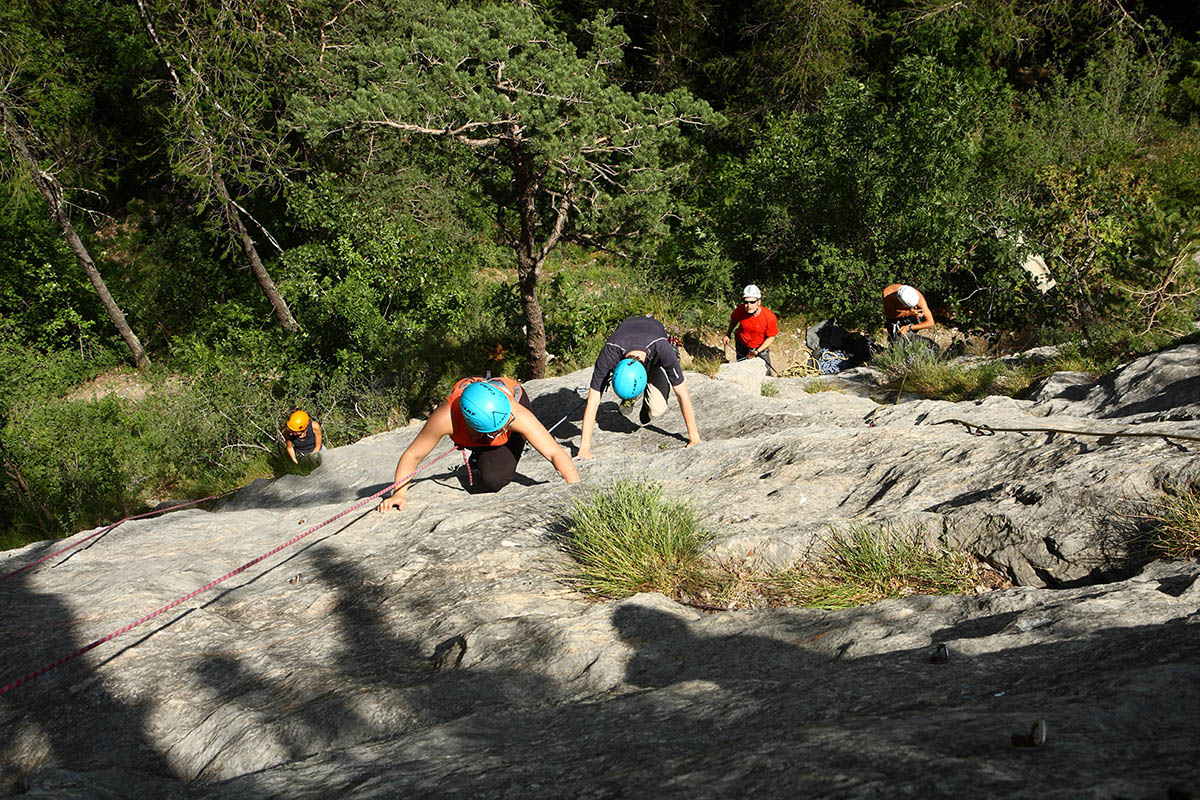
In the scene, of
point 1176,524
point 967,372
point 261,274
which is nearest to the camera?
point 1176,524

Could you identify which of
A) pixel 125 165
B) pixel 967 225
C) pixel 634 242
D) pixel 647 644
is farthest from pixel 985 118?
pixel 125 165

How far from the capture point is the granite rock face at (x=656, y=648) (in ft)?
6.09

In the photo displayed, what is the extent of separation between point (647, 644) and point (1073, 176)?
12.9 meters

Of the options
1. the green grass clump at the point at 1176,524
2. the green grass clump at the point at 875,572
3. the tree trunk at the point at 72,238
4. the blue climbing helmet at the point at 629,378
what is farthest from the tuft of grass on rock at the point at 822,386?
the tree trunk at the point at 72,238

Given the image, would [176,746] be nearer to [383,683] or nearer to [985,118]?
[383,683]

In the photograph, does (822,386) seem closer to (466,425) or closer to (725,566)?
(466,425)

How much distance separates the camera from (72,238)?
1667 centimetres

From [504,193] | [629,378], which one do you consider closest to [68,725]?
[629,378]

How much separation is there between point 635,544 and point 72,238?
57.4 feet

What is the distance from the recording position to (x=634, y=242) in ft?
37.4

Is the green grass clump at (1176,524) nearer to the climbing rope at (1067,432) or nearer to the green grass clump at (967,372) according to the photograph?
the climbing rope at (1067,432)

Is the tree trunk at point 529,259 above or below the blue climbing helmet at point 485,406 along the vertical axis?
above

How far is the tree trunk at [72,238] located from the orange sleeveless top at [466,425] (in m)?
14.4

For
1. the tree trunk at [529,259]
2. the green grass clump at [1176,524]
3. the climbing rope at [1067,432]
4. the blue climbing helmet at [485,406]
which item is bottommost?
the green grass clump at [1176,524]
